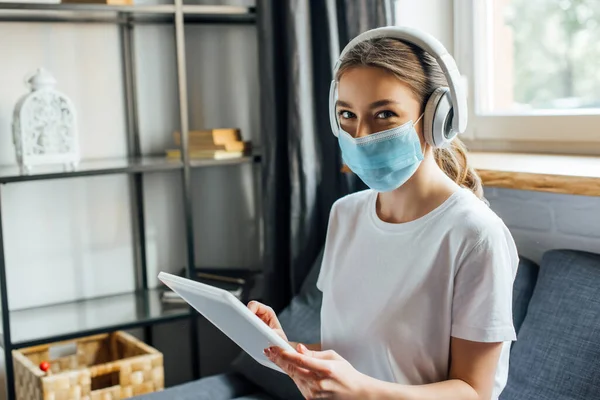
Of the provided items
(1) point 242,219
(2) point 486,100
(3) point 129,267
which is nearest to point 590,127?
(2) point 486,100

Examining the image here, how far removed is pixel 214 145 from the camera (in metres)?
2.34

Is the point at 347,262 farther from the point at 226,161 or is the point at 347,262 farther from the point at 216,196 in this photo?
the point at 216,196

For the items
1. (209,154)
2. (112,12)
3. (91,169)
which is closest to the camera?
(91,169)

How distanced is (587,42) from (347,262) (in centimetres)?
→ 109

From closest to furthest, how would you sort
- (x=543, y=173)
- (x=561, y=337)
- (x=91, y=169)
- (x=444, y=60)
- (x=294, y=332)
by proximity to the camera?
(x=444, y=60) → (x=561, y=337) → (x=543, y=173) → (x=294, y=332) → (x=91, y=169)

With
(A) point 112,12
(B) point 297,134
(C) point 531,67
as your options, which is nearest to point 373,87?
(B) point 297,134

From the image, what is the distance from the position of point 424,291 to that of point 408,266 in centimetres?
5

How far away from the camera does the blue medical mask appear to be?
47.6 inches

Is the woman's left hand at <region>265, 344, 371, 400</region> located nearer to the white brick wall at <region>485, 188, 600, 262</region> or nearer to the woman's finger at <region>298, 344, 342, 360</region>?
the woman's finger at <region>298, 344, 342, 360</region>

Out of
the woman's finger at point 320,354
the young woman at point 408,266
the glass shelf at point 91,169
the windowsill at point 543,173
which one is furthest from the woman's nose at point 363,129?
the glass shelf at point 91,169

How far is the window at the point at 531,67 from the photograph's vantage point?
6.59 feet

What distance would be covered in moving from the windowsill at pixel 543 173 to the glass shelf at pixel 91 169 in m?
0.88

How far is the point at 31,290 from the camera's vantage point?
2344 mm

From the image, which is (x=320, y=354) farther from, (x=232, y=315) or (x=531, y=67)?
(x=531, y=67)
